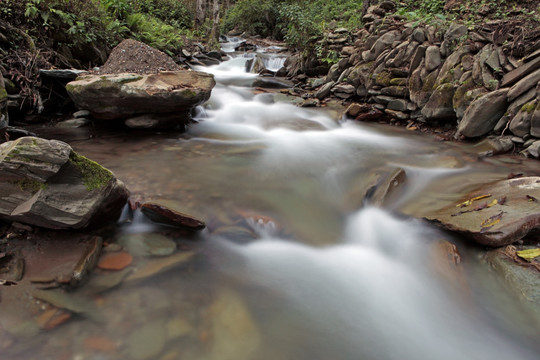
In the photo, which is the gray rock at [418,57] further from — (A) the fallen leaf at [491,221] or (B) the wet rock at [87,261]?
(B) the wet rock at [87,261]

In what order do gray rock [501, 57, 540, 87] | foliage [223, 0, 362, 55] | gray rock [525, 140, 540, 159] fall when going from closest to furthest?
gray rock [525, 140, 540, 159], gray rock [501, 57, 540, 87], foliage [223, 0, 362, 55]

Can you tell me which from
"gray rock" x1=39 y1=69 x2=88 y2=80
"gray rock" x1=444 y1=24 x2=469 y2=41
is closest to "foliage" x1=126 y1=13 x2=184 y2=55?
"gray rock" x1=39 y1=69 x2=88 y2=80

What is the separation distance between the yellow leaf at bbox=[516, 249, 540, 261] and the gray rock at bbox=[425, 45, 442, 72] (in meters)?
5.48

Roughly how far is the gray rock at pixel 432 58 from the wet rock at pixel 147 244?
7.00 metres

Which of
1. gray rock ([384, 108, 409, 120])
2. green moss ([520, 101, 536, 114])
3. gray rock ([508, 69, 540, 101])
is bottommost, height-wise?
gray rock ([384, 108, 409, 120])

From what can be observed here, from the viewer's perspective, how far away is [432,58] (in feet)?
23.4

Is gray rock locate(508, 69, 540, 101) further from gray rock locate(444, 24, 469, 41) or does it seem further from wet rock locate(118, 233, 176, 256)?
wet rock locate(118, 233, 176, 256)

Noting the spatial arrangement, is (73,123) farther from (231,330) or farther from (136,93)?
(231,330)

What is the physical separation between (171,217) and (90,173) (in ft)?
3.21

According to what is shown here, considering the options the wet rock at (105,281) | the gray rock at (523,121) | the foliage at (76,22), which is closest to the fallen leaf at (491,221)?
A: the gray rock at (523,121)

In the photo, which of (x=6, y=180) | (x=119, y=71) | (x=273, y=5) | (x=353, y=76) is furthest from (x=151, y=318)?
(x=273, y=5)

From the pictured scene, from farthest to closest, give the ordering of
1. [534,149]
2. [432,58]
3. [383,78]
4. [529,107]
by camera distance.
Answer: [383,78], [432,58], [529,107], [534,149]

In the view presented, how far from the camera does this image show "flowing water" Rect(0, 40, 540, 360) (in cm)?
247

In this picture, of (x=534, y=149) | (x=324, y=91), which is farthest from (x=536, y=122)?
(x=324, y=91)
